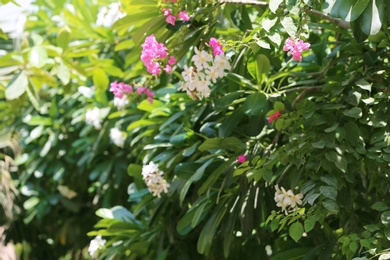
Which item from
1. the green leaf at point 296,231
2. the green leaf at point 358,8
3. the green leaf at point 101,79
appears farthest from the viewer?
the green leaf at point 101,79

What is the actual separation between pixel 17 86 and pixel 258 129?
4.16 feet

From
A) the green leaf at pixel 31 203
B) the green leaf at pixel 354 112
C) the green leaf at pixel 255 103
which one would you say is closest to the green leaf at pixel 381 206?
the green leaf at pixel 354 112

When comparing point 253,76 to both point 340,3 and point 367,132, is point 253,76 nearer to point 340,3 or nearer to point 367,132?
point 367,132

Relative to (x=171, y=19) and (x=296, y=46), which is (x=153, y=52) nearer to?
(x=171, y=19)

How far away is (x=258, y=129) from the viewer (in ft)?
7.61

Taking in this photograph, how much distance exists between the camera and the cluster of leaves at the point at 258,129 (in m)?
1.94

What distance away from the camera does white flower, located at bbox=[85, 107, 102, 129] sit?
351 cm

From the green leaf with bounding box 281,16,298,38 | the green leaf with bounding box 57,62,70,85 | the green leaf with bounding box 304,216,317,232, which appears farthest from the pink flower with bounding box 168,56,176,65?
the green leaf with bounding box 57,62,70,85

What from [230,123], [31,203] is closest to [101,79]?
[31,203]

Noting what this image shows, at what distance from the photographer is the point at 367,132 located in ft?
6.71

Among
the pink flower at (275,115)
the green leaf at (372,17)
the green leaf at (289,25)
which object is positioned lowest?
the pink flower at (275,115)

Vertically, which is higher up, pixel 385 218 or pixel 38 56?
pixel 385 218

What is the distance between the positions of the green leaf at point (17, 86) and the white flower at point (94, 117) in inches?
16.7

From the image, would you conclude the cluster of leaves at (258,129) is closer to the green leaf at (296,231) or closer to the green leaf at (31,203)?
the green leaf at (296,231)
